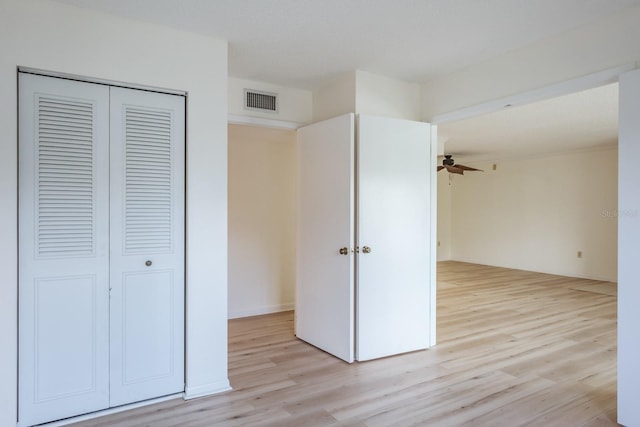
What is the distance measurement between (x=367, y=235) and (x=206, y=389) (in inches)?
67.2

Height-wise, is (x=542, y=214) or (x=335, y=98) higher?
(x=335, y=98)

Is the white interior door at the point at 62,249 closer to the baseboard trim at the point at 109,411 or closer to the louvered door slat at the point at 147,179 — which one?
the baseboard trim at the point at 109,411

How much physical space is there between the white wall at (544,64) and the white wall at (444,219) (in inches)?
272

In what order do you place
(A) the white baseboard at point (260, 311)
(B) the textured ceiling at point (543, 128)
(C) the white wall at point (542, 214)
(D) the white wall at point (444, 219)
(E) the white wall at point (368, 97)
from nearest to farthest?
(E) the white wall at point (368, 97), (B) the textured ceiling at point (543, 128), (A) the white baseboard at point (260, 311), (C) the white wall at point (542, 214), (D) the white wall at point (444, 219)

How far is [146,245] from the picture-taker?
8.73 feet

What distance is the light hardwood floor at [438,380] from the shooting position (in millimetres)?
2510

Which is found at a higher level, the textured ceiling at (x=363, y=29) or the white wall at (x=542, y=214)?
the textured ceiling at (x=363, y=29)

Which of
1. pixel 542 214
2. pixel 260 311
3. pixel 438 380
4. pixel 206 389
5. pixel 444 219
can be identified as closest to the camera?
pixel 206 389

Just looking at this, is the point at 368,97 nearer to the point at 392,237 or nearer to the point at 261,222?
the point at 392,237

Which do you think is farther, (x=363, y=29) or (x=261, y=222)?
(x=261, y=222)

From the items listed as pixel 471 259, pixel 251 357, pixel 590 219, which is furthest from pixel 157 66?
pixel 471 259

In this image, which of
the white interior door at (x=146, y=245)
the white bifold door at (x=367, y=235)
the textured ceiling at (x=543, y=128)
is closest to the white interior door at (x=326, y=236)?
the white bifold door at (x=367, y=235)

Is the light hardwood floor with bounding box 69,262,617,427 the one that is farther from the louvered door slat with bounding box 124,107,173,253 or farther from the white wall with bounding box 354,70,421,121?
the white wall with bounding box 354,70,421,121

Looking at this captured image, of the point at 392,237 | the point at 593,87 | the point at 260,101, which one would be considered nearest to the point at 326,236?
the point at 392,237
